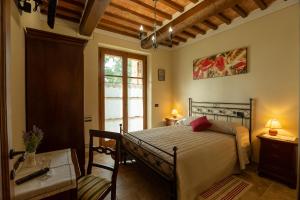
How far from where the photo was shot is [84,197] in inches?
59.1

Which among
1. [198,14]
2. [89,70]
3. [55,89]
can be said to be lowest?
[55,89]

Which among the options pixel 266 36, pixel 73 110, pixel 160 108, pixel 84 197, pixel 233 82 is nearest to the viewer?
pixel 84 197

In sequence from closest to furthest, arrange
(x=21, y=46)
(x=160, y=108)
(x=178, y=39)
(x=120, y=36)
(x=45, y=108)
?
(x=21, y=46) < (x=45, y=108) < (x=120, y=36) < (x=178, y=39) < (x=160, y=108)

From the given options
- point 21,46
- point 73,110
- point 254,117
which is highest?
point 21,46

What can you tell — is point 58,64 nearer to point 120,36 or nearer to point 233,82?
point 120,36

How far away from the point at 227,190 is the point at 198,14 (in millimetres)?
2955

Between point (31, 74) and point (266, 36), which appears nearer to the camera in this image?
point (31, 74)

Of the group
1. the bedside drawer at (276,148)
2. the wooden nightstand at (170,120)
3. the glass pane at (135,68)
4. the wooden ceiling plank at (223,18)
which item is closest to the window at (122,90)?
the glass pane at (135,68)

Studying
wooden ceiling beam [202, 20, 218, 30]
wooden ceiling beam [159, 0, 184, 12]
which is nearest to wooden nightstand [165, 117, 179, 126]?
wooden ceiling beam [202, 20, 218, 30]

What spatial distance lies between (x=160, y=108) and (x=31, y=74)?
142 inches

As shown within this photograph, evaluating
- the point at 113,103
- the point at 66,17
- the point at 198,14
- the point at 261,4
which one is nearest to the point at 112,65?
the point at 113,103

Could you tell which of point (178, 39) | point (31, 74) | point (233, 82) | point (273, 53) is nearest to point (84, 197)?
point (31, 74)

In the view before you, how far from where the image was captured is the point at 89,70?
3.67 m

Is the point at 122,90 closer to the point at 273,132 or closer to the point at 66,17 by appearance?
the point at 66,17
